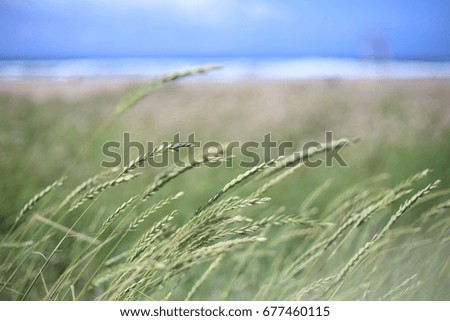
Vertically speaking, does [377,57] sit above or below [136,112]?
above

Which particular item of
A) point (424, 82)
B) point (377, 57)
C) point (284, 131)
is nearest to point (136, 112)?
point (284, 131)

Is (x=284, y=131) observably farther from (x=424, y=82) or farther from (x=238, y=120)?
(x=424, y=82)

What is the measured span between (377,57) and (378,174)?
0.98 ft

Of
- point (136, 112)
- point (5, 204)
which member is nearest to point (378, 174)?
point (136, 112)

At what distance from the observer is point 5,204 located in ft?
4.52

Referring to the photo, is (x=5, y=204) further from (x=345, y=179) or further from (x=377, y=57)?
(x=377, y=57)

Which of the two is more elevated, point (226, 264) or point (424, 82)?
point (424, 82)

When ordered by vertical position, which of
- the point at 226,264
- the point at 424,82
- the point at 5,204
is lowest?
the point at 226,264

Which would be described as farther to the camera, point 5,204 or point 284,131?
point 284,131
